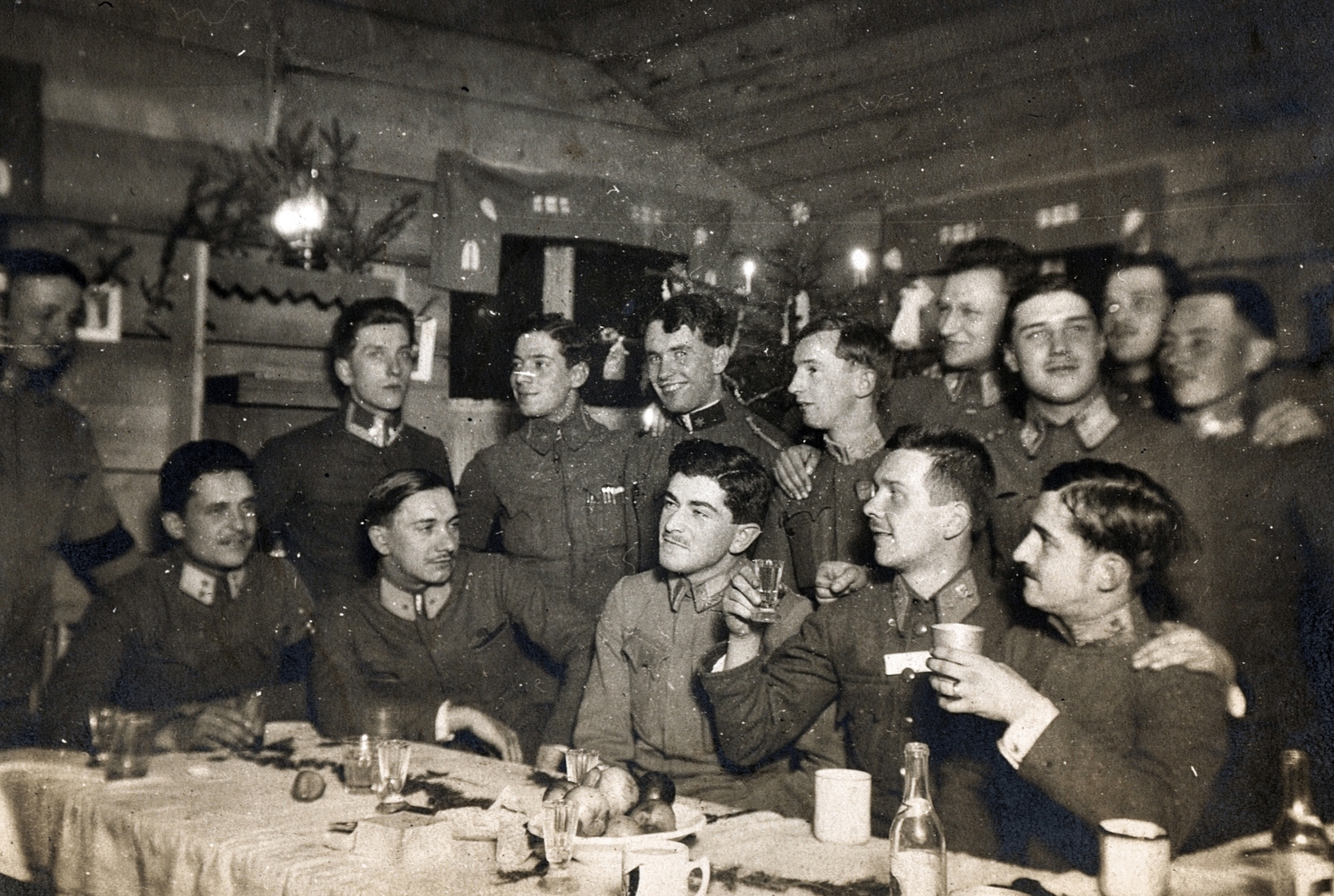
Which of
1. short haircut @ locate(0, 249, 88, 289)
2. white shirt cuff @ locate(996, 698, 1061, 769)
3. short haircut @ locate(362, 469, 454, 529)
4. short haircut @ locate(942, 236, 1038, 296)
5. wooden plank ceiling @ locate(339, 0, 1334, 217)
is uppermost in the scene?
wooden plank ceiling @ locate(339, 0, 1334, 217)

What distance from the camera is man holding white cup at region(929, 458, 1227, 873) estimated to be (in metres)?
2.16

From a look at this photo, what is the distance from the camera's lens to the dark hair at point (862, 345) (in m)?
2.63

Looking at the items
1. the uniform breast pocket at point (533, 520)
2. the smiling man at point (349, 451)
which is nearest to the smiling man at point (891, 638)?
the uniform breast pocket at point (533, 520)

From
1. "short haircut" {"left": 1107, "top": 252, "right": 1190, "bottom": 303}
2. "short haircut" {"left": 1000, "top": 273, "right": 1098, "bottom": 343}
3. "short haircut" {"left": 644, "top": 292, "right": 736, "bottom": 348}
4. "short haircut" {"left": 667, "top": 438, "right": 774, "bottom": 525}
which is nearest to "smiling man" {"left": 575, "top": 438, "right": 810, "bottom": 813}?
"short haircut" {"left": 667, "top": 438, "right": 774, "bottom": 525}

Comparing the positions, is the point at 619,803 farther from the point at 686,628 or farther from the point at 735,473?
the point at 735,473

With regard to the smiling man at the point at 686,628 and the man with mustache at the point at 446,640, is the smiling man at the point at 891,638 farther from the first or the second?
the man with mustache at the point at 446,640

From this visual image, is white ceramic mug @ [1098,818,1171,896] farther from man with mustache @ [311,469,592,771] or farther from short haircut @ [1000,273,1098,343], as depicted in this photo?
man with mustache @ [311,469,592,771]

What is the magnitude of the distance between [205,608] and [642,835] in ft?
5.61

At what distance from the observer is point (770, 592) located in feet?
8.39

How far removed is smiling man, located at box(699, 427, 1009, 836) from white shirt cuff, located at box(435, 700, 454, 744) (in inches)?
32.2

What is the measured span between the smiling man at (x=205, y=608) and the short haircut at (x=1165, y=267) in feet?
7.36

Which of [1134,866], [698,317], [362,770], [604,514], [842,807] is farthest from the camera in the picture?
[604,514]

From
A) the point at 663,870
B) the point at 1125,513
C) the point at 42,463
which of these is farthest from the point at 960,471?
the point at 42,463

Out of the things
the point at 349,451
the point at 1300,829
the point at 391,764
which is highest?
the point at 349,451
